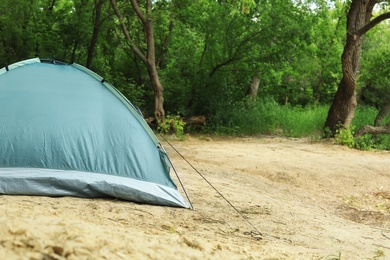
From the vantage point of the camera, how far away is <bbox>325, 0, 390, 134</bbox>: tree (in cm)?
1519

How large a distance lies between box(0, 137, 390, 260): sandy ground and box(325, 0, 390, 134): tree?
1.58 meters

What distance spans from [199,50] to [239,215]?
36.0 feet

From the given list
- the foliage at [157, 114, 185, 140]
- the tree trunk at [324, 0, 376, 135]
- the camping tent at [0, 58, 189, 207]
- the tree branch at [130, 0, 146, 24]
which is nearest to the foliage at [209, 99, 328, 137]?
the tree trunk at [324, 0, 376, 135]

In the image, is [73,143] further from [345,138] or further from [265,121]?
[265,121]

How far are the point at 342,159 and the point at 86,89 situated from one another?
6.49m

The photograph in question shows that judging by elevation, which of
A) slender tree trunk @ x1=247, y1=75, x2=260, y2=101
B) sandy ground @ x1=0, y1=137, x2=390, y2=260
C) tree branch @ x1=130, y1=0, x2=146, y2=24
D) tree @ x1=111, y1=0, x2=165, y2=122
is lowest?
sandy ground @ x1=0, y1=137, x2=390, y2=260

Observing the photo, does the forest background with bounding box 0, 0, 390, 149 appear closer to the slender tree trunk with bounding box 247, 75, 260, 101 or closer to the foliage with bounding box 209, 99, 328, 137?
the foliage with bounding box 209, 99, 328, 137

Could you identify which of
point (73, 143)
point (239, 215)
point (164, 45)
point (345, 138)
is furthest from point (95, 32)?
point (239, 215)

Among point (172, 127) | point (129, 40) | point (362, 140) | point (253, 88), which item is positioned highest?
point (129, 40)

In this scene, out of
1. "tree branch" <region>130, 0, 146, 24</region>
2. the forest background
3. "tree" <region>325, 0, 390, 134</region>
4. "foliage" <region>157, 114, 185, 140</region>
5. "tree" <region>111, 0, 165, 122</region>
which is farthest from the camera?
the forest background

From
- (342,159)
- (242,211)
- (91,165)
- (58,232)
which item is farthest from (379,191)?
(58,232)

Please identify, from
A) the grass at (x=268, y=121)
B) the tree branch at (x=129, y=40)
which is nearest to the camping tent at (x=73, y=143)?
the tree branch at (x=129, y=40)

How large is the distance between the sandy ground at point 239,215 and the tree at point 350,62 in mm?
1583

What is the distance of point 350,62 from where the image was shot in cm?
1541
